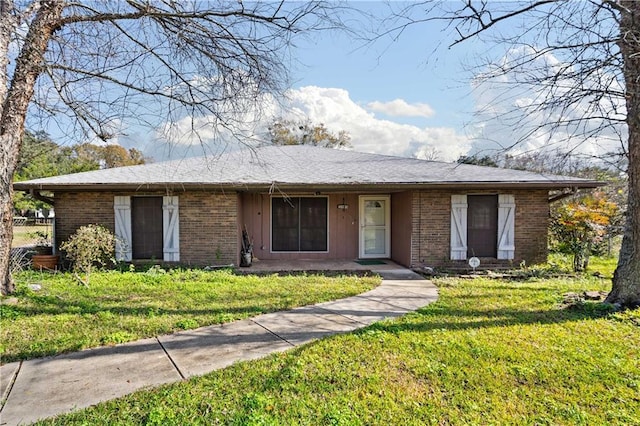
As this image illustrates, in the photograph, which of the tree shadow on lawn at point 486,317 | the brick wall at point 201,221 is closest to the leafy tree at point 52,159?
the brick wall at point 201,221

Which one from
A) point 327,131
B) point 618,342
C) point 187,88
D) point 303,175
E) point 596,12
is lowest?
point 618,342

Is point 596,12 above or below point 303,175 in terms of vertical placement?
above

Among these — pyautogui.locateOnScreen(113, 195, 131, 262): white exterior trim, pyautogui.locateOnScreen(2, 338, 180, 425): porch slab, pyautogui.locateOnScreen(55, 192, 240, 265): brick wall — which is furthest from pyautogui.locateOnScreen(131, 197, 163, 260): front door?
pyautogui.locateOnScreen(2, 338, 180, 425): porch slab

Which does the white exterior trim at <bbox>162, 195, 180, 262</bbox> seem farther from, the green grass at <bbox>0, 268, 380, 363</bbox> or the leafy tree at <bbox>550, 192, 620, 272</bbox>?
the leafy tree at <bbox>550, 192, 620, 272</bbox>

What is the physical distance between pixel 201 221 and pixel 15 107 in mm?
4521

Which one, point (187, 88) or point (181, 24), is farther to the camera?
point (187, 88)

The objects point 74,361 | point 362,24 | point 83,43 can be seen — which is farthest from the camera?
point 83,43

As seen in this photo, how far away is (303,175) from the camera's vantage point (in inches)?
383

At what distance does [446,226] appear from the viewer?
9.45 metres

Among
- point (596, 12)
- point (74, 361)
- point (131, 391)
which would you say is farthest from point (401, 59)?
point (74, 361)

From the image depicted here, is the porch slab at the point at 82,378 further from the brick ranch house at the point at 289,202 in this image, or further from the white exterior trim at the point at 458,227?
the white exterior trim at the point at 458,227

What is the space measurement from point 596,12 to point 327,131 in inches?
1107

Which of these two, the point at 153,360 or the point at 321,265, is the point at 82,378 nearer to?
the point at 153,360

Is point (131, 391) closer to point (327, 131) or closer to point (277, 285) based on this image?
point (277, 285)
